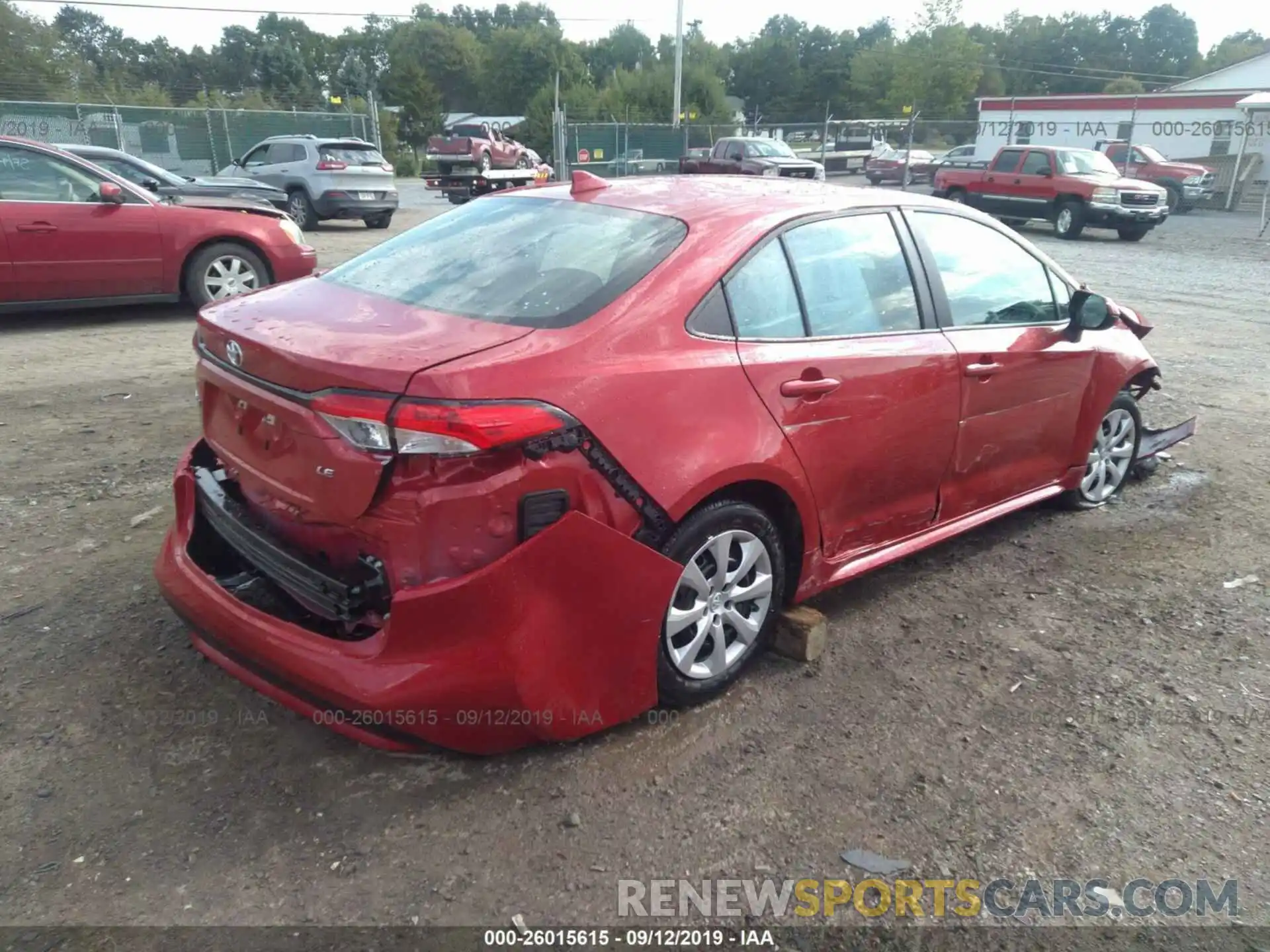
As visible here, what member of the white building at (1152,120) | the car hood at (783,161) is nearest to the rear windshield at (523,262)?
the car hood at (783,161)

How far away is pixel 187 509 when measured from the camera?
319 cm

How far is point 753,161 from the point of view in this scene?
78.4 feet

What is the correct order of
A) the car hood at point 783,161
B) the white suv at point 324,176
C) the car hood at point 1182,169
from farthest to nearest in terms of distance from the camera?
the car hood at point 1182,169 → the car hood at point 783,161 → the white suv at point 324,176

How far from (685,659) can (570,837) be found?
2.29 feet

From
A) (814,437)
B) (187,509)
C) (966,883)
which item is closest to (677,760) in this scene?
(966,883)

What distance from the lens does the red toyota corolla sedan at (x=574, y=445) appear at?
2.43 meters

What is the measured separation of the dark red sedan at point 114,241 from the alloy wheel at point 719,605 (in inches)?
272

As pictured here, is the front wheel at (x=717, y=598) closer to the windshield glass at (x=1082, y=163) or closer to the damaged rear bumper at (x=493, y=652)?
the damaged rear bumper at (x=493, y=652)

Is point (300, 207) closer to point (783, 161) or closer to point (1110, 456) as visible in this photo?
point (783, 161)

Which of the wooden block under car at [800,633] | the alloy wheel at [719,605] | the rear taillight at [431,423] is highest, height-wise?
the rear taillight at [431,423]

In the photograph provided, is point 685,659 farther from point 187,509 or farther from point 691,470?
point 187,509

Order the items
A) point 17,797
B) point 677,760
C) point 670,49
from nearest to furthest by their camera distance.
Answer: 1. point 17,797
2. point 677,760
3. point 670,49

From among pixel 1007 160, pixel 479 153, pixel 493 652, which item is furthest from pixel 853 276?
pixel 479 153

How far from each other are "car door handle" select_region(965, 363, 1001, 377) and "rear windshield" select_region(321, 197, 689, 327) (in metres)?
1.35
